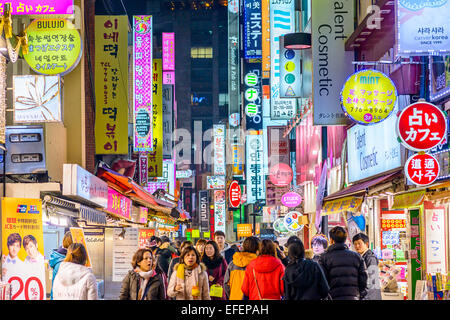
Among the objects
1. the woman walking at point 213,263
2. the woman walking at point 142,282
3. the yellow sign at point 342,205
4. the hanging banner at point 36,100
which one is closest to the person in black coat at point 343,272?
the woman walking at point 142,282

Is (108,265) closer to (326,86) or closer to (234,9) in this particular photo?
(326,86)

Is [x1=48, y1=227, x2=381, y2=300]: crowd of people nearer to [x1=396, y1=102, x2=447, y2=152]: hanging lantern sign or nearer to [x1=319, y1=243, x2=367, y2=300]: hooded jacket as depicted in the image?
[x1=319, y1=243, x2=367, y2=300]: hooded jacket

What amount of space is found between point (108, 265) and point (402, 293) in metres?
7.48

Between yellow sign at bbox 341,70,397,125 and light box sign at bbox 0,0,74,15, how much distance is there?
583 centimetres

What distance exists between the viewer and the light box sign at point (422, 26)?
1120 cm

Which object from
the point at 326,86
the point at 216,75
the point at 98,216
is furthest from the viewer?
the point at 216,75

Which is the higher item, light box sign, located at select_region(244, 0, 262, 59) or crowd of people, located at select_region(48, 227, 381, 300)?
light box sign, located at select_region(244, 0, 262, 59)

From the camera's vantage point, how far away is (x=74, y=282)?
8078mm

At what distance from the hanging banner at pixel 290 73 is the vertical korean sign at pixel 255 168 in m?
16.7

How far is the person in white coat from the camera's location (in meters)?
8.04

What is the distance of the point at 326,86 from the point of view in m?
17.3

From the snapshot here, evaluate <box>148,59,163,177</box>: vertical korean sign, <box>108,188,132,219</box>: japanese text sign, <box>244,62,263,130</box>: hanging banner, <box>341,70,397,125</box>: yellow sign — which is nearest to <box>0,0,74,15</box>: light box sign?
<box>341,70,397,125</box>: yellow sign
